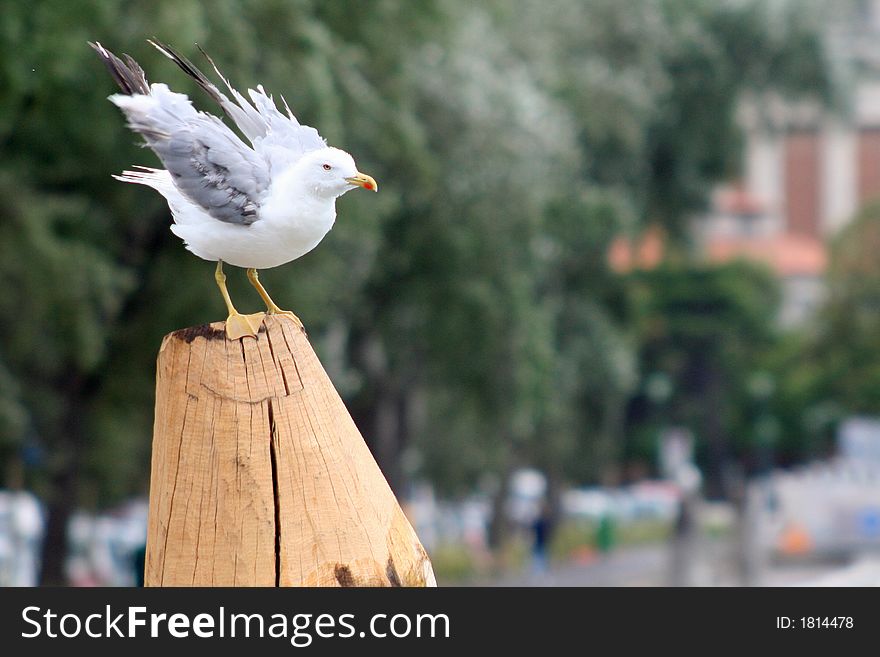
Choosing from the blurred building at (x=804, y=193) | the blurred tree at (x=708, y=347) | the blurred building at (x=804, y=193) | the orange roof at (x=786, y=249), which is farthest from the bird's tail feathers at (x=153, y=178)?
the orange roof at (x=786, y=249)

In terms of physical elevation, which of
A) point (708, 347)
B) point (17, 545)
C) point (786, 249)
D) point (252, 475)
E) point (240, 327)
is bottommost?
point (252, 475)

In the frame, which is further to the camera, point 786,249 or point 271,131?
point 786,249

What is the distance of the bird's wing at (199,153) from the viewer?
4.52 metres

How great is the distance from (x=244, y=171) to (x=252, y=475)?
0.91 metres

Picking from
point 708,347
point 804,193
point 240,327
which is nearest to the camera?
point 240,327

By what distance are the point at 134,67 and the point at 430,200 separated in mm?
16470

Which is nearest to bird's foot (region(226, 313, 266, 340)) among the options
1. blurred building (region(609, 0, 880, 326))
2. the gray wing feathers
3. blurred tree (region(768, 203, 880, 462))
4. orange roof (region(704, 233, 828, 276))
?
the gray wing feathers

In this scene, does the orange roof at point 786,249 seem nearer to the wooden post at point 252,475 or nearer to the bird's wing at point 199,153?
the bird's wing at point 199,153

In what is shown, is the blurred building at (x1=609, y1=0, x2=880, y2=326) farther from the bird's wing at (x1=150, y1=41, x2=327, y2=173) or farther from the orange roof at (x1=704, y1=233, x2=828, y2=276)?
the bird's wing at (x1=150, y1=41, x2=327, y2=173)

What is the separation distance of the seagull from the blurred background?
8.10 meters

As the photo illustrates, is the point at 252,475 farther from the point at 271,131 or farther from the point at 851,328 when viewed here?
the point at 851,328

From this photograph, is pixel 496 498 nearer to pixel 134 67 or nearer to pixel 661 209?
pixel 661 209

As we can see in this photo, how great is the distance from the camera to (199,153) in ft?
15.3

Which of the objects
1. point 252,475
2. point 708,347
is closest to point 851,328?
point 708,347
